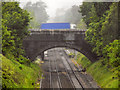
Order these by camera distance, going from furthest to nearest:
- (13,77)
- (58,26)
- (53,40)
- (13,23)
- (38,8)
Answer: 1. (38,8)
2. (58,26)
3. (53,40)
4. (13,23)
5. (13,77)

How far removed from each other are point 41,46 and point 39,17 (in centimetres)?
6514

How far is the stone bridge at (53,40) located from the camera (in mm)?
32094

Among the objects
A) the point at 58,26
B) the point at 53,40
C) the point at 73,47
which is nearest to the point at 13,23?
the point at 53,40

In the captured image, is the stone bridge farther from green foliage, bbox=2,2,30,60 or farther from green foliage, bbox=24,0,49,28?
green foliage, bbox=24,0,49,28

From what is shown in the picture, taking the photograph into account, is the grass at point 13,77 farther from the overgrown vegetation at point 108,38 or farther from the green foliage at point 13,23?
the overgrown vegetation at point 108,38

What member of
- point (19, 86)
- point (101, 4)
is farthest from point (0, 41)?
point (101, 4)

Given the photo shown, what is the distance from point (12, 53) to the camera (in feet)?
85.5

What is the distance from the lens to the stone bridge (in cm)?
3209

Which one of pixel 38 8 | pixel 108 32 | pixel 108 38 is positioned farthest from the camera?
pixel 38 8

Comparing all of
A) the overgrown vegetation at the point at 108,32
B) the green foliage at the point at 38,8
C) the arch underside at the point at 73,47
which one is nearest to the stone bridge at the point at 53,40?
the arch underside at the point at 73,47

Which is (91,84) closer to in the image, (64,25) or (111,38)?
(111,38)

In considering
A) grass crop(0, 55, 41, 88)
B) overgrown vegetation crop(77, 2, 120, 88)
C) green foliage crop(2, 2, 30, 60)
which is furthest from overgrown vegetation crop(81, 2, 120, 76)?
green foliage crop(2, 2, 30, 60)

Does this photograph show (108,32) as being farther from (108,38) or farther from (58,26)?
(58,26)

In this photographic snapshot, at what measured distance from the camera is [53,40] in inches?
1266
